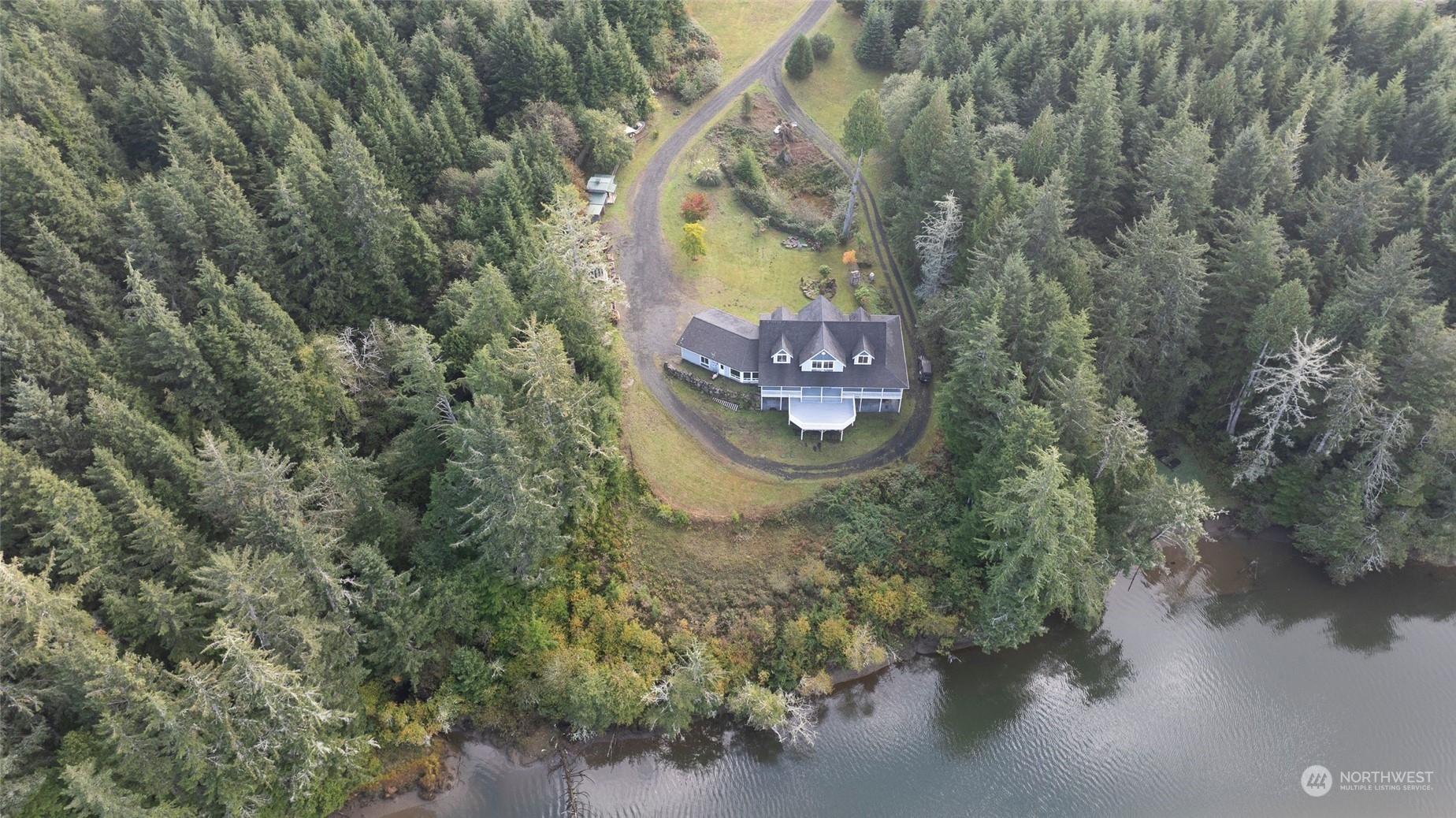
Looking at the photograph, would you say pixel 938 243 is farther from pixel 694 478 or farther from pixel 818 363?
pixel 694 478

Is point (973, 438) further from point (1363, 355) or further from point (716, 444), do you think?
point (1363, 355)

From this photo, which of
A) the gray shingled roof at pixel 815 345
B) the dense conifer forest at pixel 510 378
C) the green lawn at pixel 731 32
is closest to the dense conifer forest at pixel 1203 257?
the dense conifer forest at pixel 510 378

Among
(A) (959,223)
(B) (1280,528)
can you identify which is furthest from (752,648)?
(B) (1280,528)

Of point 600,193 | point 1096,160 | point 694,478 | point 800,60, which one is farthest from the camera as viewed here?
point 800,60

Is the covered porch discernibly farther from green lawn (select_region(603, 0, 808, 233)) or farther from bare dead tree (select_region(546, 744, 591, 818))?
green lawn (select_region(603, 0, 808, 233))

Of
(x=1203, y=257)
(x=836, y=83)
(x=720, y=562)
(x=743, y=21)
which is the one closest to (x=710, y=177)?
(x=836, y=83)

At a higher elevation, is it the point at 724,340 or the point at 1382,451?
the point at 724,340
